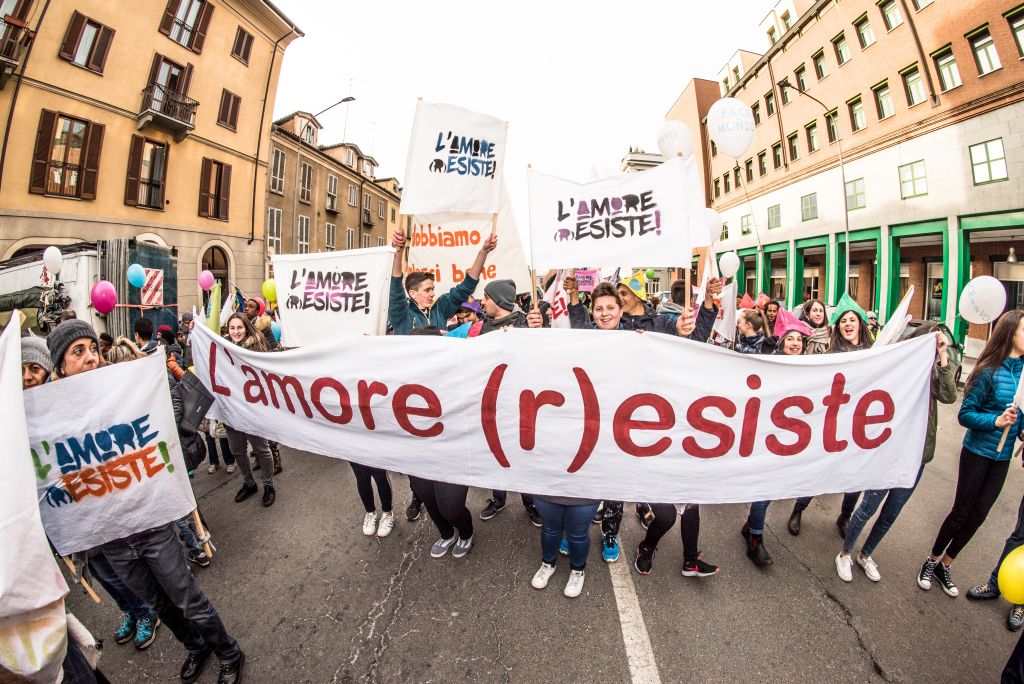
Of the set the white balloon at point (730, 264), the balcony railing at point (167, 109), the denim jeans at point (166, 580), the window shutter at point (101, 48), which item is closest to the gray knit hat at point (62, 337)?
the denim jeans at point (166, 580)

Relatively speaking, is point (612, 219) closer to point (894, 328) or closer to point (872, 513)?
point (894, 328)

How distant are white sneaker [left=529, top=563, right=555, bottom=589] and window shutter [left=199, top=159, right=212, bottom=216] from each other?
21683 mm

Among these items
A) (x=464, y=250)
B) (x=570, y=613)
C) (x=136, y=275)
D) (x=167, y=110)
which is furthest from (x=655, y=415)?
(x=167, y=110)

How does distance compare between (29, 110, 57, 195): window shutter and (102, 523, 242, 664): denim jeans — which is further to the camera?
(29, 110, 57, 195): window shutter

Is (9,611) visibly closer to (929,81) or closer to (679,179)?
(679,179)

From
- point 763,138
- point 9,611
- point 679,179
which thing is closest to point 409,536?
point 9,611

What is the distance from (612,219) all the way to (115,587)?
445 cm

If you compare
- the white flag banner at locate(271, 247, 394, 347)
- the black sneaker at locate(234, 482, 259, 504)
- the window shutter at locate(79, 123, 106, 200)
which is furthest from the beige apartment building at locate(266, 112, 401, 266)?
the black sneaker at locate(234, 482, 259, 504)

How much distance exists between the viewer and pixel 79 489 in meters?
2.25

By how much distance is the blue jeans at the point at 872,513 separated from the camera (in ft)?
10.1

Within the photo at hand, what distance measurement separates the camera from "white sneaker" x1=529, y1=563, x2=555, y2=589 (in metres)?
3.07

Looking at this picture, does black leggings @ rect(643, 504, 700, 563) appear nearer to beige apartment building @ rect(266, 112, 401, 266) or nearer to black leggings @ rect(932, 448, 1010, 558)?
black leggings @ rect(932, 448, 1010, 558)

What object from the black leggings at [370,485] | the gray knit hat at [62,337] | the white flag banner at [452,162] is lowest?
the black leggings at [370,485]

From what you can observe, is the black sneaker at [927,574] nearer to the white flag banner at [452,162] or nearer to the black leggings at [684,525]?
the black leggings at [684,525]
